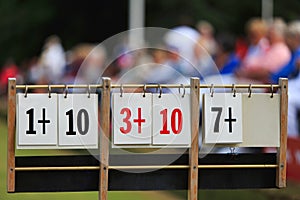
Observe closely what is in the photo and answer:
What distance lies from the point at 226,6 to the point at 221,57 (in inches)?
796

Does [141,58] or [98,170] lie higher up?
[141,58]

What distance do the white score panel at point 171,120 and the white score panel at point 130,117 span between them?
0.30 feet

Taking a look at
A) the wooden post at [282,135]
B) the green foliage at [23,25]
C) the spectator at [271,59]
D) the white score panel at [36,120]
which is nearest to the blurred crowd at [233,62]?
the spectator at [271,59]

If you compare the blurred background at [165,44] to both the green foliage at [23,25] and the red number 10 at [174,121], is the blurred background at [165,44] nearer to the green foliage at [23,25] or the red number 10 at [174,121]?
the green foliage at [23,25]

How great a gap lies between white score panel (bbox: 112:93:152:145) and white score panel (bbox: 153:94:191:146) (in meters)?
0.09

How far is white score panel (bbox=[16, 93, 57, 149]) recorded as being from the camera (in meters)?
7.98

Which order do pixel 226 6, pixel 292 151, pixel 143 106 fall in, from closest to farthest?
pixel 143 106 < pixel 292 151 < pixel 226 6

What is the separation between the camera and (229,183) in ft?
27.7

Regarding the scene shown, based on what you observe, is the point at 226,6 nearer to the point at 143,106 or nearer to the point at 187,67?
the point at 187,67

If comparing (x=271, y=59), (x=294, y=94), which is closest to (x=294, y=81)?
(x=294, y=94)

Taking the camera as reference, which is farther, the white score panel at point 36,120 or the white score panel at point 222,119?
the white score panel at point 222,119

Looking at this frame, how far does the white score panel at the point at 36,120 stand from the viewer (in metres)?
7.98

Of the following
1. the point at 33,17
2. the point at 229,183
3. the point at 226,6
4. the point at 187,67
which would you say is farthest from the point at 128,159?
the point at 33,17

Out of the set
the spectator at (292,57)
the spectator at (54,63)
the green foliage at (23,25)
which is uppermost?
the green foliage at (23,25)
